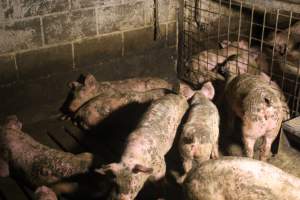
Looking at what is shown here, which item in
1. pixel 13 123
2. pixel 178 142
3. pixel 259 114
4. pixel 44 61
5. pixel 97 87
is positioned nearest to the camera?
pixel 178 142

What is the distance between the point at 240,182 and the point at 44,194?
1573 mm

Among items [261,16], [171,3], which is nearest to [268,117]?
[171,3]

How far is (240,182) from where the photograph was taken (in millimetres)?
3037

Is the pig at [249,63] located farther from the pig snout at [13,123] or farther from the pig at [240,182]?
the pig snout at [13,123]

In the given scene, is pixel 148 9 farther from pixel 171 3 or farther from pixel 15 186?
pixel 15 186

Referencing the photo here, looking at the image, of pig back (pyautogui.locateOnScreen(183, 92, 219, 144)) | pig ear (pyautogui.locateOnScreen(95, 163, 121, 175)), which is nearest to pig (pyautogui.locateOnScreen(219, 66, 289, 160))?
pig back (pyautogui.locateOnScreen(183, 92, 219, 144))

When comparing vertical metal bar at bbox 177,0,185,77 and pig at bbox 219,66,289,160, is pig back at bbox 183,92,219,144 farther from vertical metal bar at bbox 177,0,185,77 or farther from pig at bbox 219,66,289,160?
vertical metal bar at bbox 177,0,185,77

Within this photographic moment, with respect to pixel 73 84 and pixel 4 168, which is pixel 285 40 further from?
pixel 4 168

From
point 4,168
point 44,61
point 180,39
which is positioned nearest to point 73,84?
point 44,61

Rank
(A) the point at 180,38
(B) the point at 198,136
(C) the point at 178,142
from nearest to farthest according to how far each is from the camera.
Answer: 1. (B) the point at 198,136
2. (C) the point at 178,142
3. (A) the point at 180,38

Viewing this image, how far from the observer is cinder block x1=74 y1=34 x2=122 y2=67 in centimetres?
525

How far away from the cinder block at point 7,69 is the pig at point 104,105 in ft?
2.76

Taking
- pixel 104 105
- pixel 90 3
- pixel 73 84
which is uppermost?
pixel 90 3

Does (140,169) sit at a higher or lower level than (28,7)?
lower
